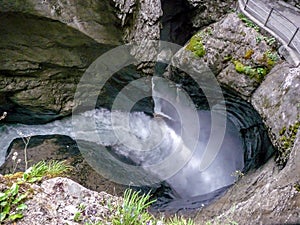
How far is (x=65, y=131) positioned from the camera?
10.4m

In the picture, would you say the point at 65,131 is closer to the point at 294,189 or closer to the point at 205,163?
the point at 205,163

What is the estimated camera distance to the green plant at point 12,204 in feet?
8.89

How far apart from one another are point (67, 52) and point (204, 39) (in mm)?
3820

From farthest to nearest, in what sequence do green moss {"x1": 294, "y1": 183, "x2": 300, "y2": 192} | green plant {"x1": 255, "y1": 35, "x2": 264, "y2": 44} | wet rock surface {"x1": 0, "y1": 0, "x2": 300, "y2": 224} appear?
green plant {"x1": 255, "y1": 35, "x2": 264, "y2": 44}
wet rock surface {"x1": 0, "y1": 0, "x2": 300, "y2": 224}
green moss {"x1": 294, "y1": 183, "x2": 300, "y2": 192}

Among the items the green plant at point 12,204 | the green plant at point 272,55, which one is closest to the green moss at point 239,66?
the green plant at point 272,55

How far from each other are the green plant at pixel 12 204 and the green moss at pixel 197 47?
6.36m

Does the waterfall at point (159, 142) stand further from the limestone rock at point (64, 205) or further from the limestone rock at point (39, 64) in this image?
the limestone rock at point (64, 205)

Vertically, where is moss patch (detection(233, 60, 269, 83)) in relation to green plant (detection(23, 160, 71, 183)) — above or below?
above

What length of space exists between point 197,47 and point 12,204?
21.5 feet

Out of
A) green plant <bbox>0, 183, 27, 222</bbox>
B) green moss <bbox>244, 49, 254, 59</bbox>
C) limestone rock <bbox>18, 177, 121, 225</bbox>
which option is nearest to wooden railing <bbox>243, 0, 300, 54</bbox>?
green moss <bbox>244, 49, 254, 59</bbox>

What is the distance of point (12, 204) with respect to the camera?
279 cm

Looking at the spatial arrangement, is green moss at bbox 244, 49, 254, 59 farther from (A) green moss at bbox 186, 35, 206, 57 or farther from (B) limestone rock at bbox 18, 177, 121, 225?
(B) limestone rock at bbox 18, 177, 121, 225

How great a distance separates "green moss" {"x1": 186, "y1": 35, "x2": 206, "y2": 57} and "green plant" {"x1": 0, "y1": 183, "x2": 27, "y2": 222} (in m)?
6.36

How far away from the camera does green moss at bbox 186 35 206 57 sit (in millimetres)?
8305
